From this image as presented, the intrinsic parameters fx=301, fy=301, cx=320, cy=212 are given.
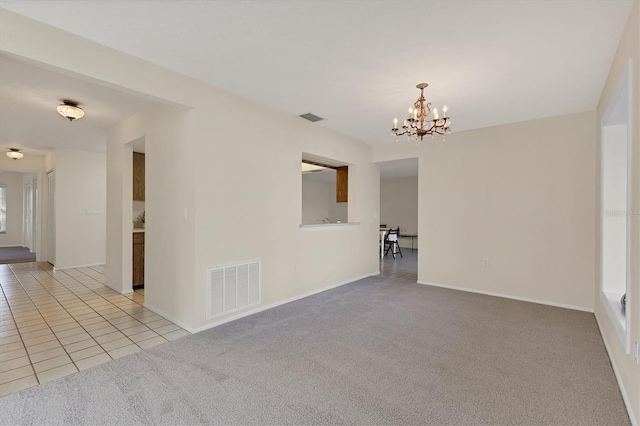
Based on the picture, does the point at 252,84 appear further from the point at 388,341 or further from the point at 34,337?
the point at 34,337

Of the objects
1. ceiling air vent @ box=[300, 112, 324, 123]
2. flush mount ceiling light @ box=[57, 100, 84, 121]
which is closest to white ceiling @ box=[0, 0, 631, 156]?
flush mount ceiling light @ box=[57, 100, 84, 121]

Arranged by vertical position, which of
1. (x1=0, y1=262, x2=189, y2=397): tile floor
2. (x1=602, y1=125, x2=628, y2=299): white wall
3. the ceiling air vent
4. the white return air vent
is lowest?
(x1=0, y1=262, x2=189, y2=397): tile floor

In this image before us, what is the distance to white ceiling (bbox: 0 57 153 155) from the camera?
2.95 m

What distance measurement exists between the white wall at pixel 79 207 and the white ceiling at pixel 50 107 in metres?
0.60

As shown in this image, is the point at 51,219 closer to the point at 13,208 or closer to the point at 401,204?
the point at 13,208

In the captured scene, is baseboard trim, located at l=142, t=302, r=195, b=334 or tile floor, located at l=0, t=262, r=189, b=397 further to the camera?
baseboard trim, located at l=142, t=302, r=195, b=334

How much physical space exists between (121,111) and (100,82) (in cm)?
171

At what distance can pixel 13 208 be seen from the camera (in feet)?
31.1

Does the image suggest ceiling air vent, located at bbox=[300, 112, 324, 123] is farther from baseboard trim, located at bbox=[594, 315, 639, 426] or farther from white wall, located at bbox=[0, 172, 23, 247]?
white wall, located at bbox=[0, 172, 23, 247]

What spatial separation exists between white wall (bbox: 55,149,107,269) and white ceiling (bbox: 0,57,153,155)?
1.98ft

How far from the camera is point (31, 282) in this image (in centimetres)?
498

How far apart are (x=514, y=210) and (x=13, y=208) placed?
1349cm

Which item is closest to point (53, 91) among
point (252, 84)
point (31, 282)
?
point (252, 84)

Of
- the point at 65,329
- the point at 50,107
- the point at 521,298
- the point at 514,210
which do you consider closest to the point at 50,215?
the point at 50,107
